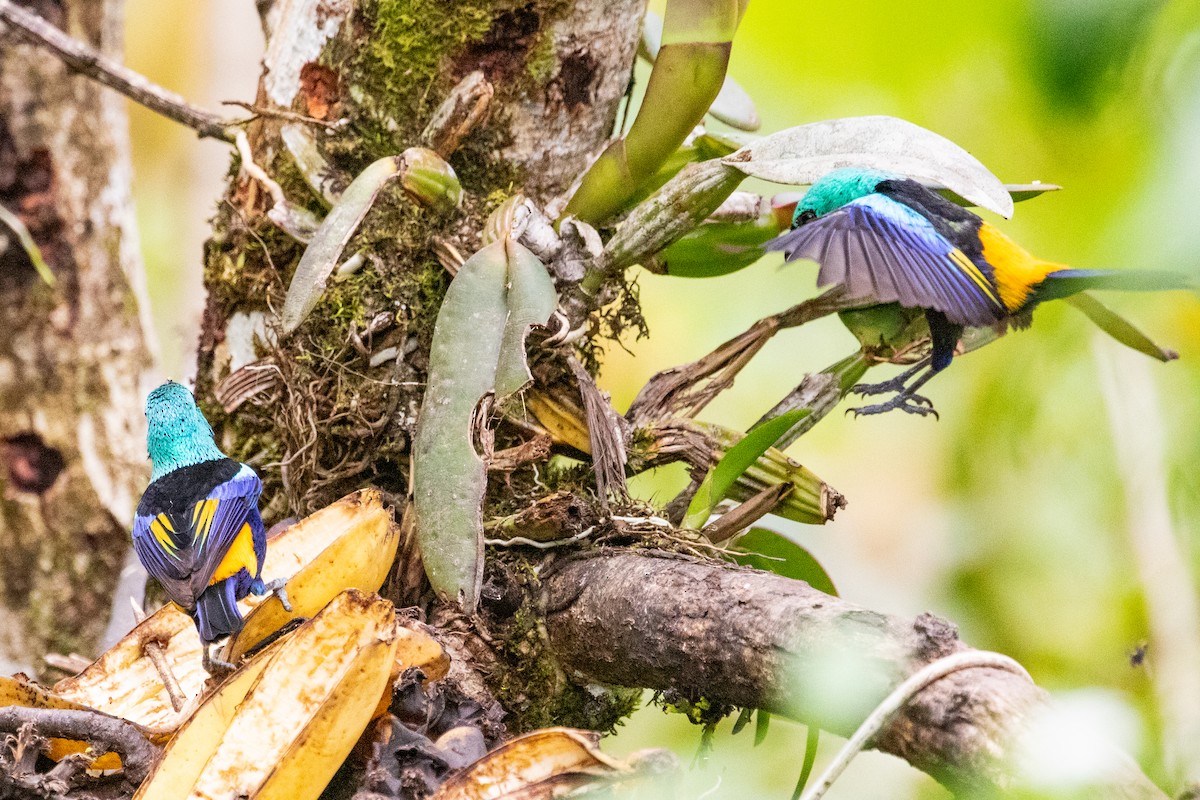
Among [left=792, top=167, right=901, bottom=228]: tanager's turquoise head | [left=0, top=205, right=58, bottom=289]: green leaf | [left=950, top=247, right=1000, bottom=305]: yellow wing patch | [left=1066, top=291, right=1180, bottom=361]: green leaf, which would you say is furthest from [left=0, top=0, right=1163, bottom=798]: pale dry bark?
[left=950, top=247, right=1000, bottom=305]: yellow wing patch

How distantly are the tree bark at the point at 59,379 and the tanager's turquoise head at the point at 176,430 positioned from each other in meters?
0.87

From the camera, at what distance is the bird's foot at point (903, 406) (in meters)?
1.90

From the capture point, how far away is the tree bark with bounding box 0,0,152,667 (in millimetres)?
2539

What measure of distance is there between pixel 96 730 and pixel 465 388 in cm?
66

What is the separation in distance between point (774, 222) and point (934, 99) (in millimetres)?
1740

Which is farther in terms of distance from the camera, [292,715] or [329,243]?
[329,243]

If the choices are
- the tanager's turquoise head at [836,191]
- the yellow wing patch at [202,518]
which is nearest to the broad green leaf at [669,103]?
the tanager's turquoise head at [836,191]

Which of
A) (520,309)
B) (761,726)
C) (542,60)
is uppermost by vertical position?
(542,60)

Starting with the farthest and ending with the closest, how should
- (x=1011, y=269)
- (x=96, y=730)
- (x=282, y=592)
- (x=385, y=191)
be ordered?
1. (x=1011, y=269)
2. (x=385, y=191)
3. (x=282, y=592)
4. (x=96, y=730)

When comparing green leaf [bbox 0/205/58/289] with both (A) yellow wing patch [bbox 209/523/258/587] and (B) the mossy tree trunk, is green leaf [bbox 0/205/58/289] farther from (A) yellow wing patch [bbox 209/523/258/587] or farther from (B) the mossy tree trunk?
(A) yellow wing patch [bbox 209/523/258/587]

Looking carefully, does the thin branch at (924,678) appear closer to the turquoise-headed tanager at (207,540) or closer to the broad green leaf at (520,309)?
the broad green leaf at (520,309)

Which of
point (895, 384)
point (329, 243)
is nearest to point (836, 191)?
point (895, 384)

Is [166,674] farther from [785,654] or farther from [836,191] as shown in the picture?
[836,191]

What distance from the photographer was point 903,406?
6.61 feet
